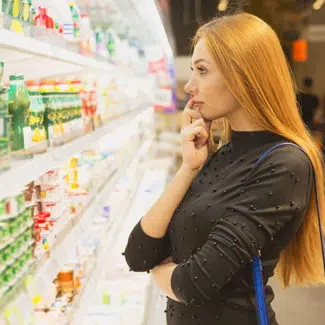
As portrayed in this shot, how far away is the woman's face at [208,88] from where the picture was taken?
1.52m

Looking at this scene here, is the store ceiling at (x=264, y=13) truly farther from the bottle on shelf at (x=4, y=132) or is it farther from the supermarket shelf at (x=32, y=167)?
the bottle on shelf at (x=4, y=132)

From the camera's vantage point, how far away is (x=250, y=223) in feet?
4.54

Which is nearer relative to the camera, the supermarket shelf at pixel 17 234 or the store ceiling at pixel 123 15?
the supermarket shelf at pixel 17 234

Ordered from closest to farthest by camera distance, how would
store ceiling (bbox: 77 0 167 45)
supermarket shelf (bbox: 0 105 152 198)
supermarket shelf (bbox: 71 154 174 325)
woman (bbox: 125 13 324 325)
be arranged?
supermarket shelf (bbox: 0 105 152 198) < woman (bbox: 125 13 324 325) < supermarket shelf (bbox: 71 154 174 325) < store ceiling (bbox: 77 0 167 45)

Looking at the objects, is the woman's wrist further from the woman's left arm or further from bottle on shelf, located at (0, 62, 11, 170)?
bottle on shelf, located at (0, 62, 11, 170)

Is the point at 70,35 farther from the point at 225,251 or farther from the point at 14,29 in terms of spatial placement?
the point at 225,251

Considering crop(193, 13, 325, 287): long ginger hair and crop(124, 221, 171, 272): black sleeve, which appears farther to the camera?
crop(124, 221, 171, 272): black sleeve

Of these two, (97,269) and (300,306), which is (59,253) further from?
(300,306)

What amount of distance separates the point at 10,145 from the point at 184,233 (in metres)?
0.49

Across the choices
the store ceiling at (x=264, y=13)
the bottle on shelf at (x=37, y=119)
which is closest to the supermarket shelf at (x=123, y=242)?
the bottle on shelf at (x=37, y=119)

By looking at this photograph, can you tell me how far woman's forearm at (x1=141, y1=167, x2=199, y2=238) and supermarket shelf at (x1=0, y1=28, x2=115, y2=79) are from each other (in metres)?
0.54

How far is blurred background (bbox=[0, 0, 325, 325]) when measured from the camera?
1445 millimetres

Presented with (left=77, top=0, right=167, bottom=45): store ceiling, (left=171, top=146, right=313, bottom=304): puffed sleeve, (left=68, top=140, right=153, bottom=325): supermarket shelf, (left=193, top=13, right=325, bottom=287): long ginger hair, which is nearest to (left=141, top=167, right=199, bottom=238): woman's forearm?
(left=171, top=146, right=313, bottom=304): puffed sleeve

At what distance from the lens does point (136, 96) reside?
502 cm
